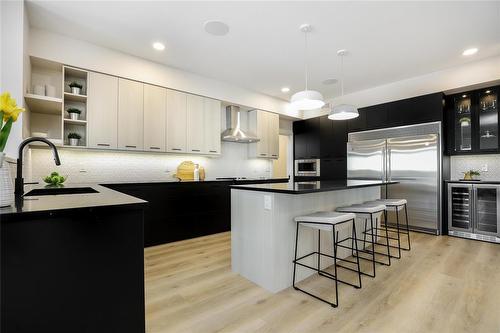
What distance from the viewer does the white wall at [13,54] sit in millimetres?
2443

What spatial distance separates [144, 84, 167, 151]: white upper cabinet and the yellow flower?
2.89 meters

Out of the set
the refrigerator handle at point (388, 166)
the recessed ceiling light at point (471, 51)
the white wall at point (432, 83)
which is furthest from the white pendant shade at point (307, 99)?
the white wall at point (432, 83)

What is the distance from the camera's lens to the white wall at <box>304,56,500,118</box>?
3.82m

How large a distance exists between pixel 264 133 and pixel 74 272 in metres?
4.85

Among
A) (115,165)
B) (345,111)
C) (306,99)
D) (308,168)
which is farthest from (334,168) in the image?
(115,165)

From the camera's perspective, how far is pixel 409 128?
4.36 metres

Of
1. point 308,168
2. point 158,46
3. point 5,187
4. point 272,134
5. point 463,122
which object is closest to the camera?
point 5,187

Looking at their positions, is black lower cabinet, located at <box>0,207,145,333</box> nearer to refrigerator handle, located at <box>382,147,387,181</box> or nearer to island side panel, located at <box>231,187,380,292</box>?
island side panel, located at <box>231,187,380,292</box>

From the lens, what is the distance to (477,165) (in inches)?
162

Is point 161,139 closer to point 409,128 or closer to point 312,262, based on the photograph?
point 312,262

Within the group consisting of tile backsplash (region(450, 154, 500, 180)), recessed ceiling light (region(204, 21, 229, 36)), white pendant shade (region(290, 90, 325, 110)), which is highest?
recessed ceiling light (region(204, 21, 229, 36))

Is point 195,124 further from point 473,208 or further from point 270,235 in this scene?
point 473,208

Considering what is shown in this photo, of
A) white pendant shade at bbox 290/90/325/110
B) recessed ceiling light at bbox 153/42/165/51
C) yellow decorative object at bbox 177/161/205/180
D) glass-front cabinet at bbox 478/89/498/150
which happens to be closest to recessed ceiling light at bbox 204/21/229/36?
recessed ceiling light at bbox 153/42/165/51

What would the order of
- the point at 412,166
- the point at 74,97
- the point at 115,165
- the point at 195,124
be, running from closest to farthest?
the point at 74,97 → the point at 115,165 → the point at 412,166 → the point at 195,124
